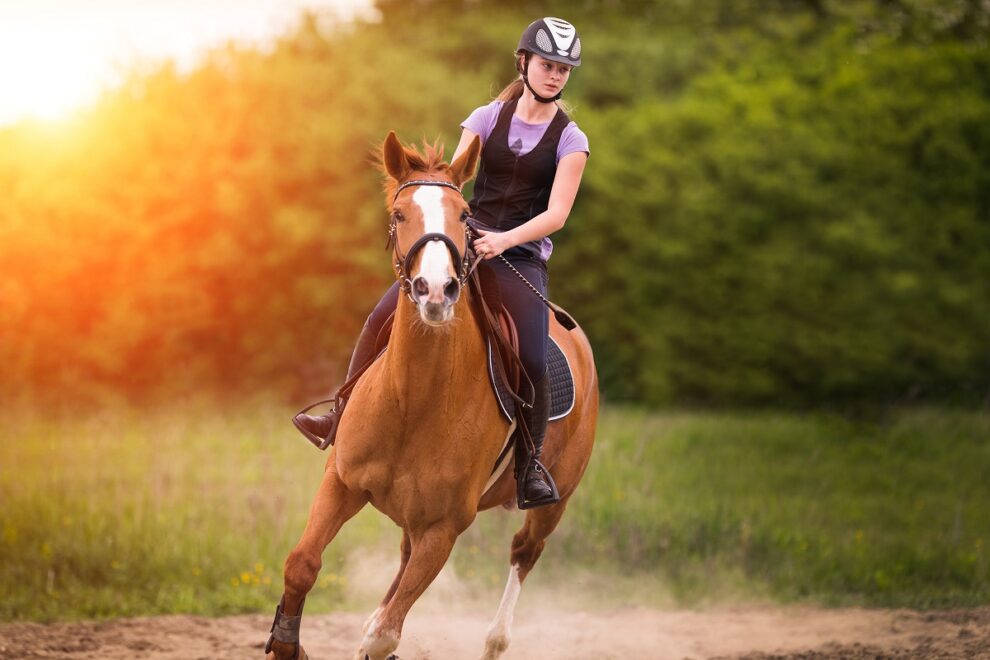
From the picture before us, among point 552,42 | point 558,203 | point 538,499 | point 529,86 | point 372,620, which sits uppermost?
point 552,42

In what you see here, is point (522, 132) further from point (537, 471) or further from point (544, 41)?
point (537, 471)

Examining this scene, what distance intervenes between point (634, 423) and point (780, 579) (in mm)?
5701

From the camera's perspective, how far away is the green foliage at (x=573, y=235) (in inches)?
671

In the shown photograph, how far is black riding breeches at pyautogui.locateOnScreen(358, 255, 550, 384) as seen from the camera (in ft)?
20.6

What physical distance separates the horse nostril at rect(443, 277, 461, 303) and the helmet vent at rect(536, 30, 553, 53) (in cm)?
185

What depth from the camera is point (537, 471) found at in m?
6.39

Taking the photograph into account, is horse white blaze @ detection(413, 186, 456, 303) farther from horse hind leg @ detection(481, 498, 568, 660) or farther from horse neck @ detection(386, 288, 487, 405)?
horse hind leg @ detection(481, 498, 568, 660)

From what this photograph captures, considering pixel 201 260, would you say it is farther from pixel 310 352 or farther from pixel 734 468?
pixel 734 468

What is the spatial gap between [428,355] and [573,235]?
1358 cm

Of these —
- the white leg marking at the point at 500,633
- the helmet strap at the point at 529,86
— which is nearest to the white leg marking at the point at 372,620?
the white leg marking at the point at 500,633

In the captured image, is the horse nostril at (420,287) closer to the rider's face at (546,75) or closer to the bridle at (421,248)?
the bridle at (421,248)

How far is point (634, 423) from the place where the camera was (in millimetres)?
16078

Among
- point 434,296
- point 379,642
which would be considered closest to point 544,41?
point 434,296

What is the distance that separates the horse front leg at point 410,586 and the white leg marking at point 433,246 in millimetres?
1532
